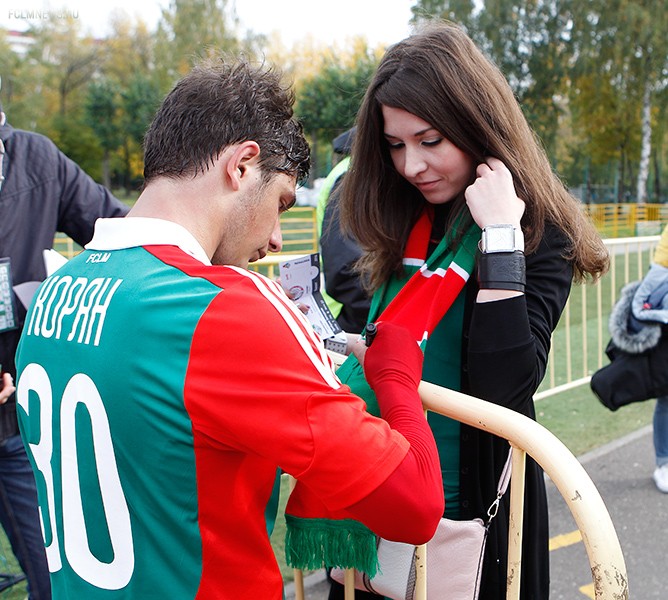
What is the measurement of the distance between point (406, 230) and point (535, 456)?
89 centimetres

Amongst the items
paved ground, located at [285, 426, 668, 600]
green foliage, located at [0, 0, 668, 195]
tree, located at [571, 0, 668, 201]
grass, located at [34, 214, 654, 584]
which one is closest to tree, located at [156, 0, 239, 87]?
green foliage, located at [0, 0, 668, 195]

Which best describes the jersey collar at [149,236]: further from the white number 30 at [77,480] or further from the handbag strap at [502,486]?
the handbag strap at [502,486]

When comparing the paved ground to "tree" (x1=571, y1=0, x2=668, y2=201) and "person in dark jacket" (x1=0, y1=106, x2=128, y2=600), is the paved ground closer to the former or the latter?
"person in dark jacket" (x1=0, y1=106, x2=128, y2=600)

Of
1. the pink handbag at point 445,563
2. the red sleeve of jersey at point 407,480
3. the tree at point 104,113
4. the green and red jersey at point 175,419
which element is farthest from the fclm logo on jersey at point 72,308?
the tree at point 104,113

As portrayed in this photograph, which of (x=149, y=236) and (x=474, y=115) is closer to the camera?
(x=149, y=236)

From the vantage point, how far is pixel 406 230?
6.42ft

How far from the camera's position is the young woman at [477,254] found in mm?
1521

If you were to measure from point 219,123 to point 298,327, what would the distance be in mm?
412

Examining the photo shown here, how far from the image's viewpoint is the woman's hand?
1577 mm

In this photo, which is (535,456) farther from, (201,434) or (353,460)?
(201,434)

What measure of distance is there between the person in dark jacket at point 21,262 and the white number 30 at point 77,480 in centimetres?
110

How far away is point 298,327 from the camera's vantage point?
1.00m

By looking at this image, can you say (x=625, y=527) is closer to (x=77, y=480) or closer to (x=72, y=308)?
(x=77, y=480)

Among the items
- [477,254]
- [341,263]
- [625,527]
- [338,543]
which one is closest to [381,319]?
[477,254]
